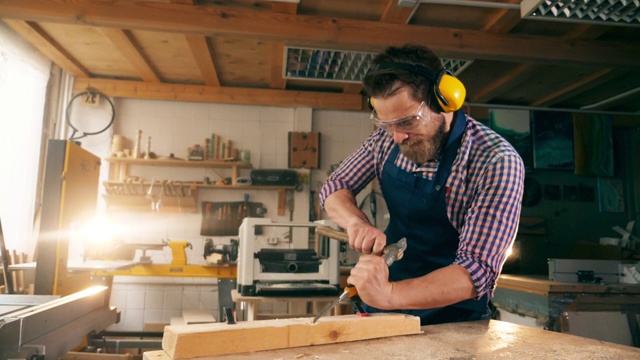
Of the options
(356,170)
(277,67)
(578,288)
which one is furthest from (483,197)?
(277,67)

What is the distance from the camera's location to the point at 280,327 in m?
1.06

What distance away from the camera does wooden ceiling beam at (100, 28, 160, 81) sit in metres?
4.18

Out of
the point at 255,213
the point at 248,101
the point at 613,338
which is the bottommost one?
the point at 613,338

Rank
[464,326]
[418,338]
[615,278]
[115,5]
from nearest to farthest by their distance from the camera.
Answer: [418,338] → [464,326] → [115,5] → [615,278]

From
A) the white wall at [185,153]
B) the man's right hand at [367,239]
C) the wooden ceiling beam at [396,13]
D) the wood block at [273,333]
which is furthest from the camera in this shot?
the white wall at [185,153]

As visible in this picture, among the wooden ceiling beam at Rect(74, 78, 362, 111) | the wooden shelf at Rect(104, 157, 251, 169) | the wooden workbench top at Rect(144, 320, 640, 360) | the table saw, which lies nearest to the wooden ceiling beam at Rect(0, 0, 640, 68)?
the wooden ceiling beam at Rect(74, 78, 362, 111)

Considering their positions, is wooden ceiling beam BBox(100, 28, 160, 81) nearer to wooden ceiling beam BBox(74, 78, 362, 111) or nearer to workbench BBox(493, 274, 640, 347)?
wooden ceiling beam BBox(74, 78, 362, 111)

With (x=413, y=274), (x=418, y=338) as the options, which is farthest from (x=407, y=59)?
(x=418, y=338)

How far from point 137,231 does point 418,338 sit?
4.90 m

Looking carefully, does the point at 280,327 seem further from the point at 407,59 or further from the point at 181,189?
the point at 181,189

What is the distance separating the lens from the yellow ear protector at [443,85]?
1377 millimetres

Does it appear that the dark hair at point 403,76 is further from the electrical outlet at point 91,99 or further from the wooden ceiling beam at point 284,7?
the electrical outlet at point 91,99

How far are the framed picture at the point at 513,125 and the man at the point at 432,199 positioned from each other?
15.3ft

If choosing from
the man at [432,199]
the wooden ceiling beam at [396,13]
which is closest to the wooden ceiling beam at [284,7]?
the wooden ceiling beam at [396,13]
